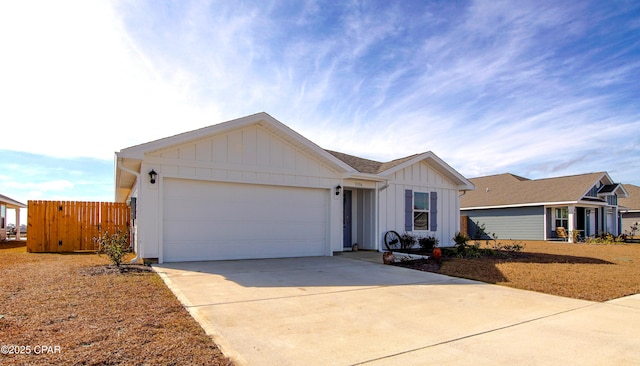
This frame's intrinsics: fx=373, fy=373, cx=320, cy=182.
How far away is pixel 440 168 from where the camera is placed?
1490cm

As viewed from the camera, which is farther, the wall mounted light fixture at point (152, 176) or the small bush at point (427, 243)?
the small bush at point (427, 243)

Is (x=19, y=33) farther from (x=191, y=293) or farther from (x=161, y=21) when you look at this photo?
(x=191, y=293)

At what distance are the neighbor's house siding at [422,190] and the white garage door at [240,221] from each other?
2.86 metres

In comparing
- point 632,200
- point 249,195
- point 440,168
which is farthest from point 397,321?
point 632,200

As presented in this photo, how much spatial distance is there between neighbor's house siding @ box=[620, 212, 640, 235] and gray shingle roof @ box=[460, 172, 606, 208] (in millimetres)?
13596

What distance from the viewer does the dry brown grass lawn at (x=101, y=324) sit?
3127 mm

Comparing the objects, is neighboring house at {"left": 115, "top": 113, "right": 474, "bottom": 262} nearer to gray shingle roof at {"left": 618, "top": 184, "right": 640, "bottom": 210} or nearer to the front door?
the front door

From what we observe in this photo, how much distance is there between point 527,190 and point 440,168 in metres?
13.4

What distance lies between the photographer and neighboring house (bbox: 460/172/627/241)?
886 inches

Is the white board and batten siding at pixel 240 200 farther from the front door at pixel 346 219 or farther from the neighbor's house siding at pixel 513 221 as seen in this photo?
the neighbor's house siding at pixel 513 221

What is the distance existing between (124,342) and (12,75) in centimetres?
781

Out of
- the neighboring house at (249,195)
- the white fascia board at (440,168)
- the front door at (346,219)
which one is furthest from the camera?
the white fascia board at (440,168)

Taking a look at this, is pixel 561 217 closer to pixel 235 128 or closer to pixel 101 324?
pixel 235 128

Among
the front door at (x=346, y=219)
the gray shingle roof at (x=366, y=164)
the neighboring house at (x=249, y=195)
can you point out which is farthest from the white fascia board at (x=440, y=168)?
the front door at (x=346, y=219)
